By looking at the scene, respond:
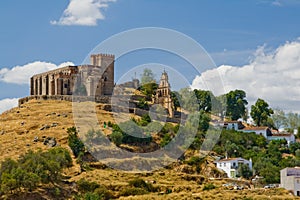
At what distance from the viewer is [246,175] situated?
70438 millimetres

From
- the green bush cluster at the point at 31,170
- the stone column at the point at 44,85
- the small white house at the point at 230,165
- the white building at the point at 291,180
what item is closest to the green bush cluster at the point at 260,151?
the small white house at the point at 230,165

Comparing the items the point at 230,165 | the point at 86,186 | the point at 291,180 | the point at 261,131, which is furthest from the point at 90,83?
the point at 291,180

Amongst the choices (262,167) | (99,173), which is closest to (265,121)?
(262,167)

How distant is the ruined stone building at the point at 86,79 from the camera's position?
8838 cm

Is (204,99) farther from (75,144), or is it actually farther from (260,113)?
(75,144)

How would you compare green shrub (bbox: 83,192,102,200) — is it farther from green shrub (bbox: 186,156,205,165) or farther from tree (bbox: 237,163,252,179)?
tree (bbox: 237,163,252,179)

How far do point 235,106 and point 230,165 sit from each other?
113 feet

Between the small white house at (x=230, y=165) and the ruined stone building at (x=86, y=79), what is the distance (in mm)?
24314

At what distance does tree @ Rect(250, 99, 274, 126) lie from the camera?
327ft

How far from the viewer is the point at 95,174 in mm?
62906

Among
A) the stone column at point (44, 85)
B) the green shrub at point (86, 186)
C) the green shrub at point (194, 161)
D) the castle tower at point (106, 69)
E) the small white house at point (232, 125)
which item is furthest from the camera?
the stone column at point (44, 85)

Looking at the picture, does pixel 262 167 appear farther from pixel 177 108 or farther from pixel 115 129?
pixel 177 108

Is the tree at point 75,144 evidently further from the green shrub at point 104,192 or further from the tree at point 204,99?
the tree at point 204,99

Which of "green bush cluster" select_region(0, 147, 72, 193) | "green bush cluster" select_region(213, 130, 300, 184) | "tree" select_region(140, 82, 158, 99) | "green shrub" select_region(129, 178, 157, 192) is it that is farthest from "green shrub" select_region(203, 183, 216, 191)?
"tree" select_region(140, 82, 158, 99)
